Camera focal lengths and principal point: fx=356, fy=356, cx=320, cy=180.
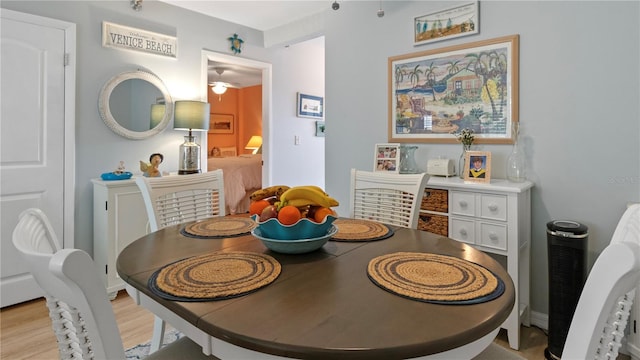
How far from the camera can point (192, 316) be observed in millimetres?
761

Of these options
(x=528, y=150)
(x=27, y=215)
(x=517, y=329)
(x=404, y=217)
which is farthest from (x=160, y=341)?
(x=528, y=150)

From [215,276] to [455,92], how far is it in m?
2.20

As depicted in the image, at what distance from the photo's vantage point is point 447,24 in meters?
2.56

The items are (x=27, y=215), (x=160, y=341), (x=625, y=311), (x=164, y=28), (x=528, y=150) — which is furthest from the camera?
(x=164, y=28)

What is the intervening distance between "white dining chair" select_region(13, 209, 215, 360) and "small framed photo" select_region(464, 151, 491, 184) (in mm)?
2122

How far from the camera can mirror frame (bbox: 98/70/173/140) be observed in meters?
2.89

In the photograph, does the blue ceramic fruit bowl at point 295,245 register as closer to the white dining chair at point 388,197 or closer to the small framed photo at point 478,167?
the white dining chair at point 388,197

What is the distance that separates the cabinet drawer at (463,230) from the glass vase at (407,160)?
572 mm

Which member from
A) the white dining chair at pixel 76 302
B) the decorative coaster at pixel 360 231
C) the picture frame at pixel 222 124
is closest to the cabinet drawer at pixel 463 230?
the decorative coaster at pixel 360 231

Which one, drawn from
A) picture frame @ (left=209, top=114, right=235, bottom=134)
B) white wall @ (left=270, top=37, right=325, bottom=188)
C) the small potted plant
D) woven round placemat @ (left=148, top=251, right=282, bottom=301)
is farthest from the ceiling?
picture frame @ (left=209, top=114, right=235, bottom=134)

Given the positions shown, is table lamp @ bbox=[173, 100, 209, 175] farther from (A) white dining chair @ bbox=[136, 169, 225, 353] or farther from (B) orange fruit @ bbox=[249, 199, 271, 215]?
(B) orange fruit @ bbox=[249, 199, 271, 215]

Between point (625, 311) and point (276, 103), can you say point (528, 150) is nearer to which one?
point (625, 311)

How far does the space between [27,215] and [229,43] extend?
3.29 metres

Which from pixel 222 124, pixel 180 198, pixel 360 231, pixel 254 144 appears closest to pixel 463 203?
pixel 360 231
